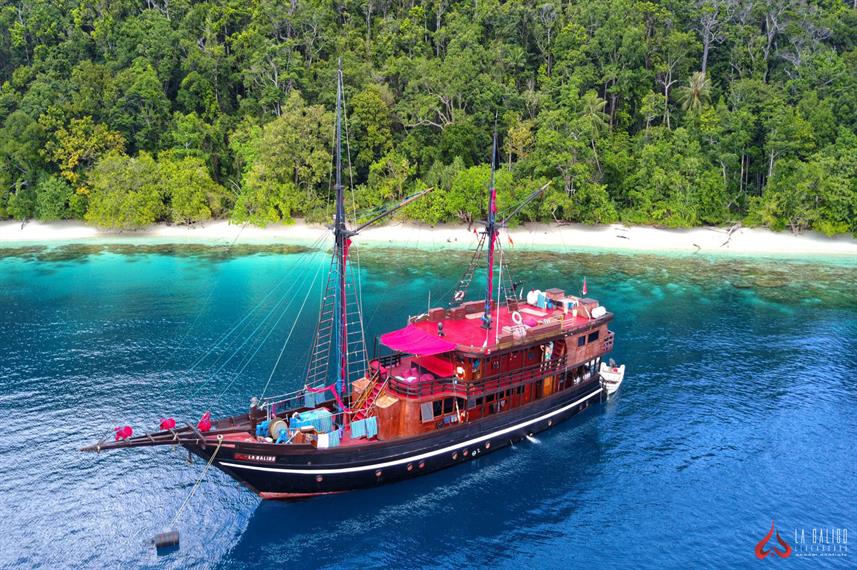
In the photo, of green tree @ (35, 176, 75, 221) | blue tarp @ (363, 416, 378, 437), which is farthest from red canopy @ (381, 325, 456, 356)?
green tree @ (35, 176, 75, 221)

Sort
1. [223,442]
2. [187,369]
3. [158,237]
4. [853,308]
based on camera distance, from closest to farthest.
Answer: [223,442] → [187,369] → [853,308] → [158,237]

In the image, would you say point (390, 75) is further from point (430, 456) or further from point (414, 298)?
point (430, 456)

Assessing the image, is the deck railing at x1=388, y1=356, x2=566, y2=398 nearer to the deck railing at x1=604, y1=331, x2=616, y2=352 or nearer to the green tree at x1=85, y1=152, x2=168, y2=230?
the deck railing at x1=604, y1=331, x2=616, y2=352

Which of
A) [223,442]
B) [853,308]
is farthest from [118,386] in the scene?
[853,308]

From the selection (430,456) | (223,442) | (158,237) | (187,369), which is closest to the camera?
(223,442)

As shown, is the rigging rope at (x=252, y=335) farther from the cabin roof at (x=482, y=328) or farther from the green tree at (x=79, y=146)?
the green tree at (x=79, y=146)

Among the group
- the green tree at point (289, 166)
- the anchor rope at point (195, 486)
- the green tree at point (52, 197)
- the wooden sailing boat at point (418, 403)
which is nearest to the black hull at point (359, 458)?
the wooden sailing boat at point (418, 403)

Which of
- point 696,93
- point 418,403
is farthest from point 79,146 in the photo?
point 696,93
